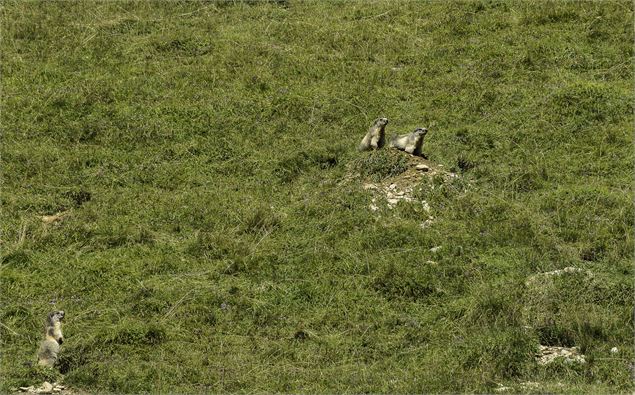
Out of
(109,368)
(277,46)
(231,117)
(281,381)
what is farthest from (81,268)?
(277,46)

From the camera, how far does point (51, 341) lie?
10.9m

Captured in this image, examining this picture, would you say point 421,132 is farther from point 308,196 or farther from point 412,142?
point 308,196

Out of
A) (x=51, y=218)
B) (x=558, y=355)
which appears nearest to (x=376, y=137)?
(x=51, y=218)

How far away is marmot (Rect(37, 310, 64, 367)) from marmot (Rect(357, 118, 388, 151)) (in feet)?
17.5

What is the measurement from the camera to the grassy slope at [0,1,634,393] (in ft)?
36.4

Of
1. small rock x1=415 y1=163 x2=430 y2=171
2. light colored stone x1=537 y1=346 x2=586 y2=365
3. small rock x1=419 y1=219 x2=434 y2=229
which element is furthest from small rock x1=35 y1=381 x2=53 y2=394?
small rock x1=415 y1=163 x2=430 y2=171

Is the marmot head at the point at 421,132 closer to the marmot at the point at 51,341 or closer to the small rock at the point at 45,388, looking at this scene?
the marmot at the point at 51,341

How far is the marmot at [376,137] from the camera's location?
15.2 metres

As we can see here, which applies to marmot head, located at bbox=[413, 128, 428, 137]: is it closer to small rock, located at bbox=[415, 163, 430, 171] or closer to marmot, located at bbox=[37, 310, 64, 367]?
small rock, located at bbox=[415, 163, 430, 171]

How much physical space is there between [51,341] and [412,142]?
5.90m

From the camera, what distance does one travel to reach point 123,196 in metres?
14.6

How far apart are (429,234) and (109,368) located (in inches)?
168

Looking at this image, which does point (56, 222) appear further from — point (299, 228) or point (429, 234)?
point (429, 234)

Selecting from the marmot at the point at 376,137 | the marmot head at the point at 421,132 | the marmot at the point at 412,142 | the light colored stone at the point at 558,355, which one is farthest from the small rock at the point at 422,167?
the light colored stone at the point at 558,355
